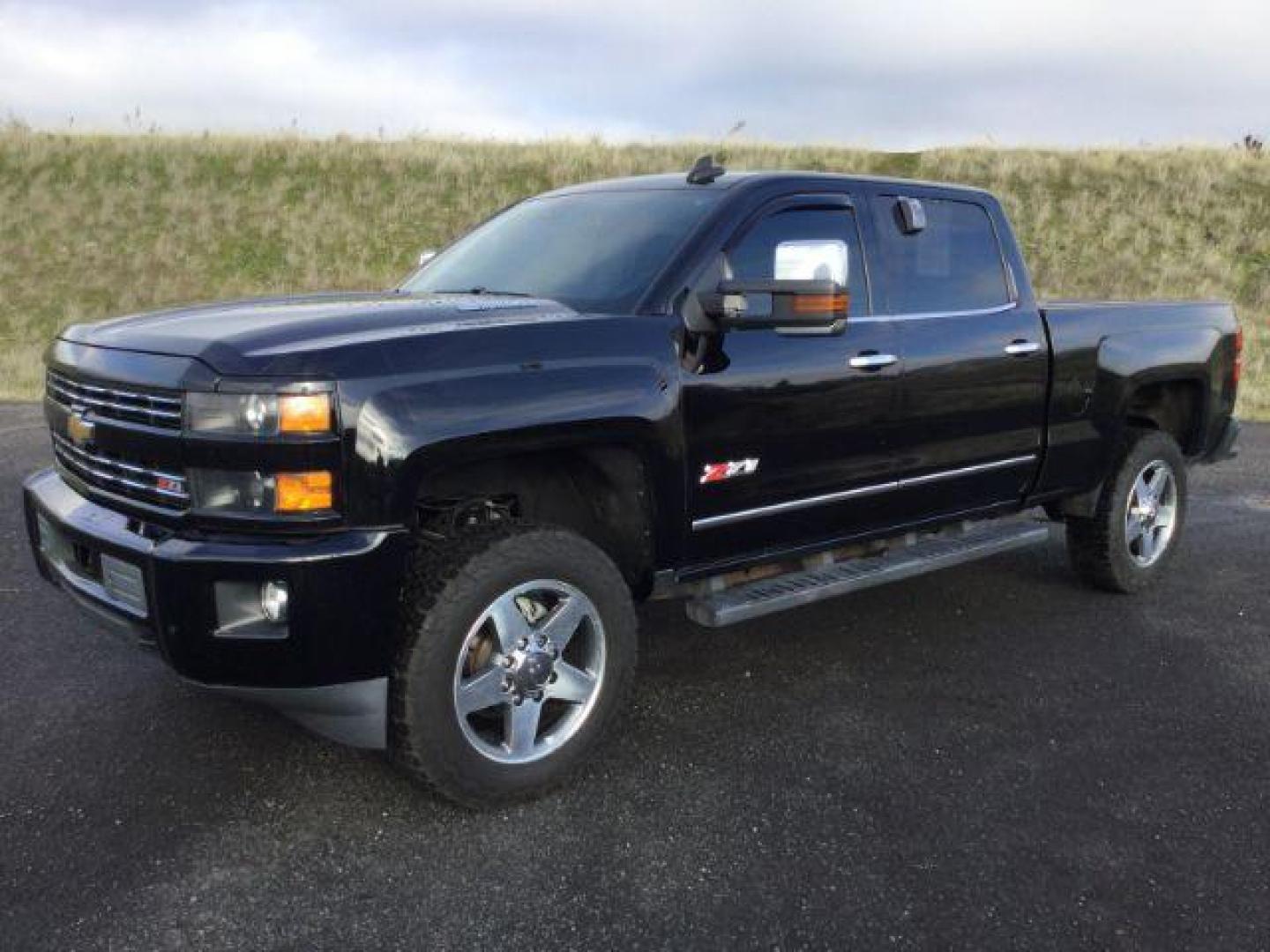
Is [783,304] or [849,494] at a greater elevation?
[783,304]

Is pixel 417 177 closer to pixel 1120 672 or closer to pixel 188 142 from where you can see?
pixel 188 142

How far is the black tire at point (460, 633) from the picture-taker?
2.93m

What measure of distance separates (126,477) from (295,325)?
648 mm

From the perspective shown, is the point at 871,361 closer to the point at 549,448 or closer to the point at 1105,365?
the point at 549,448

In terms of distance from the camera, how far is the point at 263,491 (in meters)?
2.75

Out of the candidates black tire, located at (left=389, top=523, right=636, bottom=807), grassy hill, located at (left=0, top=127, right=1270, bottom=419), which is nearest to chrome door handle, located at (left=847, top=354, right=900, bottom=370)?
black tire, located at (left=389, top=523, right=636, bottom=807)

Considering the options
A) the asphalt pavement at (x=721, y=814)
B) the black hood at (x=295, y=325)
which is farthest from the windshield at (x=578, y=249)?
the asphalt pavement at (x=721, y=814)

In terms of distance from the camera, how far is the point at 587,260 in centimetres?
388

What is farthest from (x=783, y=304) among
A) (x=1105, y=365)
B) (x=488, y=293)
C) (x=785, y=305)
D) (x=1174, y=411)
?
(x=1174, y=411)

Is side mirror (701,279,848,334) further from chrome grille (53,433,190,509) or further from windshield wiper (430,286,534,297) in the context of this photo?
chrome grille (53,433,190,509)

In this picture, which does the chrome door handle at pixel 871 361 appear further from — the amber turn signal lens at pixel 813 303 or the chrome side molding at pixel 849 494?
the amber turn signal lens at pixel 813 303

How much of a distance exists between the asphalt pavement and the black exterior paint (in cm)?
54

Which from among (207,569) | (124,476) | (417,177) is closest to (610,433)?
(207,569)

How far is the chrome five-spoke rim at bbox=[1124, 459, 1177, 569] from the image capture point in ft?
17.8
